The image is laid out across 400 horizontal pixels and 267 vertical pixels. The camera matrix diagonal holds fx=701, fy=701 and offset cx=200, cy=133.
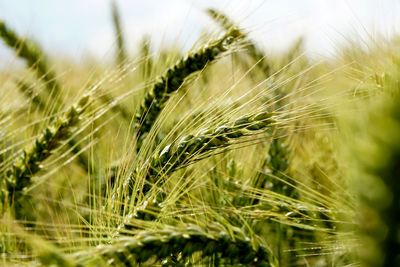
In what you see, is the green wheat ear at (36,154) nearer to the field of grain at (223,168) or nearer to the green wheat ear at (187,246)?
the field of grain at (223,168)

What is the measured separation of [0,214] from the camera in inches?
51.7

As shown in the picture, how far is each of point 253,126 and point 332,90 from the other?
230 millimetres

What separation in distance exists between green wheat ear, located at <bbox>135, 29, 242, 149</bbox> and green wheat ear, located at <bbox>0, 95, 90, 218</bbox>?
0.14 m

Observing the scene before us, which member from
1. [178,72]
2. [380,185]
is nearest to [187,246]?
[380,185]

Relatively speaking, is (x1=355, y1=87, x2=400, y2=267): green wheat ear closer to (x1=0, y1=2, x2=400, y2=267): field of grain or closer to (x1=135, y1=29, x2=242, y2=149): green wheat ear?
(x1=0, y1=2, x2=400, y2=267): field of grain

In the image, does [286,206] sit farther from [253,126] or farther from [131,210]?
[131,210]

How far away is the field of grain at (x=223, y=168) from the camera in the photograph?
2.00 ft

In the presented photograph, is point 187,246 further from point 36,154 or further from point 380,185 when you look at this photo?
point 36,154

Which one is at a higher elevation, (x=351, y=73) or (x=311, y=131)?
(x=351, y=73)

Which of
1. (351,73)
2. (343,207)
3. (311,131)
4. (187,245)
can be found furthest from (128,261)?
(311,131)

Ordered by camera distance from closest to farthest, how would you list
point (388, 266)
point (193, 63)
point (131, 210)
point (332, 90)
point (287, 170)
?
point (388, 266)
point (332, 90)
point (131, 210)
point (193, 63)
point (287, 170)

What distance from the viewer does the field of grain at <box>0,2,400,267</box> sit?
611 mm

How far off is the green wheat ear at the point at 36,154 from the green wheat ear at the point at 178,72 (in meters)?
0.14

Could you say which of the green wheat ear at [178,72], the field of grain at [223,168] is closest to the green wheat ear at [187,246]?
the field of grain at [223,168]
